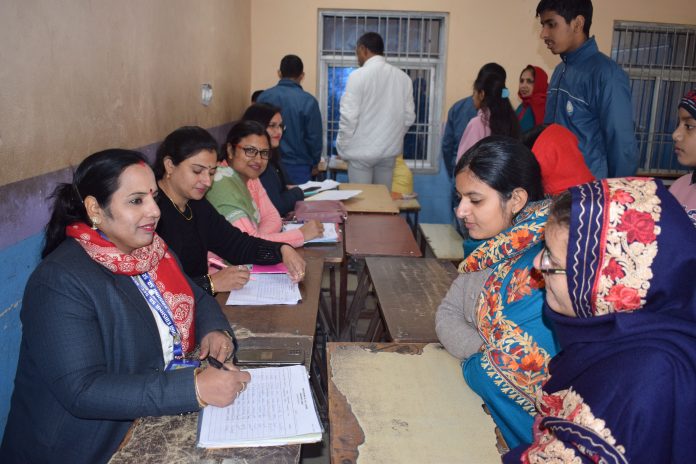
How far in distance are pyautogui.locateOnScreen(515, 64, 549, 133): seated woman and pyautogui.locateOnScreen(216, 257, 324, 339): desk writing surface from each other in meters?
3.35

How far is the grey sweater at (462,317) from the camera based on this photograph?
4.97 ft

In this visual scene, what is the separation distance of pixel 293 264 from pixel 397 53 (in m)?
4.37

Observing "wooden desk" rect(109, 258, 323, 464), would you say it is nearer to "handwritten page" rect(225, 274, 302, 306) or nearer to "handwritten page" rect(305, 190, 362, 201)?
"handwritten page" rect(225, 274, 302, 306)

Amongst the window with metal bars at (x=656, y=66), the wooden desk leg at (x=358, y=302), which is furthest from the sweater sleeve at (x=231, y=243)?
the window with metal bars at (x=656, y=66)

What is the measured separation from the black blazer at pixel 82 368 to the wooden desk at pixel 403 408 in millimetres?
355

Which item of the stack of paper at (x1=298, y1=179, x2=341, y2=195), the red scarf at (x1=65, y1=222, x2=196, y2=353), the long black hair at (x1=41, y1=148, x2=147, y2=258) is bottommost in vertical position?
the stack of paper at (x1=298, y1=179, x2=341, y2=195)

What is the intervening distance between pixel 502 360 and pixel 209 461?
2.19ft

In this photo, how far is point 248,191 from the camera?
287 centimetres

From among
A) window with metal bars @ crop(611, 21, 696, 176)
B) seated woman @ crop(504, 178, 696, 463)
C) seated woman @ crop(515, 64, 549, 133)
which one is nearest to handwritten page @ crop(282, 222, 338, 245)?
seated woman @ crop(504, 178, 696, 463)

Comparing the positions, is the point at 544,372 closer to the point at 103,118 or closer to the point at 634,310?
the point at 634,310

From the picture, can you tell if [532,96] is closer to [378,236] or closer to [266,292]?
[378,236]

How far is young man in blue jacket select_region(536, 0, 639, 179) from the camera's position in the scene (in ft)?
8.69

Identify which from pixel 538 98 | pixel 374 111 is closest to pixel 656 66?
pixel 538 98

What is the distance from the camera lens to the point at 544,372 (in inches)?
50.0
